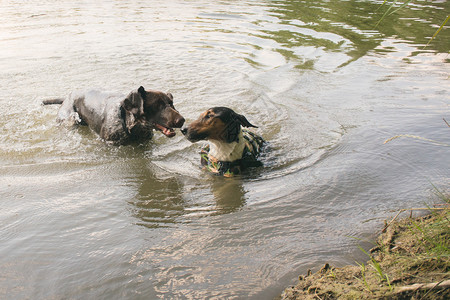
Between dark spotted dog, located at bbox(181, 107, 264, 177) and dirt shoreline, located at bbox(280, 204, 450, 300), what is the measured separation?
2.44 m

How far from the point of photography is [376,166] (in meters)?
4.97

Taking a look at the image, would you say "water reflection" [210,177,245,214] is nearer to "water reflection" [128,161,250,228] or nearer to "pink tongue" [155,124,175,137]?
"water reflection" [128,161,250,228]

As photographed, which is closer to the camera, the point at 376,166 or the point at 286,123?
the point at 376,166

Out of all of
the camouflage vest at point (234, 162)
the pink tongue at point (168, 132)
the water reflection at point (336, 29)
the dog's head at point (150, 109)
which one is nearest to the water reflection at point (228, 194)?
the camouflage vest at point (234, 162)

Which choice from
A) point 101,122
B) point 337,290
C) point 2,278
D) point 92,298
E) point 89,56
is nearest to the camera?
point 337,290

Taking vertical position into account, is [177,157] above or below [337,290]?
below

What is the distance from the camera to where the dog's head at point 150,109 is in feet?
18.8

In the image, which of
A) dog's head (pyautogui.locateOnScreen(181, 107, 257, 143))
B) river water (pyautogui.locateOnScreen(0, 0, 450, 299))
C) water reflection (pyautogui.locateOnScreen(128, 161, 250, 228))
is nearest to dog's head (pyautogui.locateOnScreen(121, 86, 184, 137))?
river water (pyautogui.locateOnScreen(0, 0, 450, 299))

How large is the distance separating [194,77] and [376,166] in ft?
17.4

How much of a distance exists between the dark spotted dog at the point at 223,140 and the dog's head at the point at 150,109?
753mm

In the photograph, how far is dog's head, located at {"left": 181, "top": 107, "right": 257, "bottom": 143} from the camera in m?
4.92

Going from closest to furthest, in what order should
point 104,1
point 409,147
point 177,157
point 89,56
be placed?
point 409,147 → point 177,157 → point 89,56 → point 104,1

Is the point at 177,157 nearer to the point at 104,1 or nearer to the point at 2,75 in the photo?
the point at 2,75

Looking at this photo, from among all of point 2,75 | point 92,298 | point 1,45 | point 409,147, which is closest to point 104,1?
point 1,45
